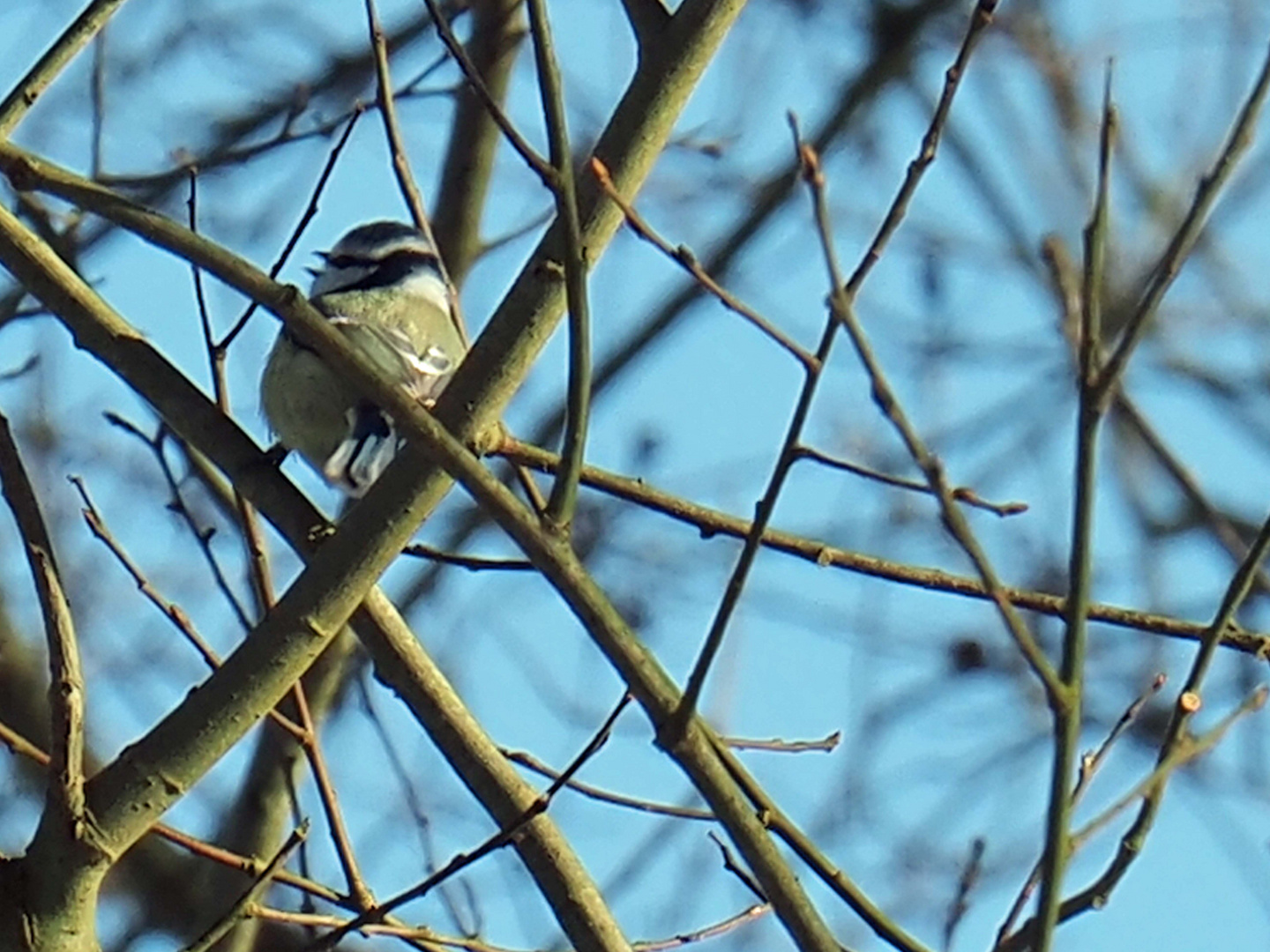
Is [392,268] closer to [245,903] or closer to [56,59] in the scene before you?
[56,59]

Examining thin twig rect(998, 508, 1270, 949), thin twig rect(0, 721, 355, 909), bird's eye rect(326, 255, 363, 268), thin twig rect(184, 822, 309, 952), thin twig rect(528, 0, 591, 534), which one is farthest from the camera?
bird's eye rect(326, 255, 363, 268)

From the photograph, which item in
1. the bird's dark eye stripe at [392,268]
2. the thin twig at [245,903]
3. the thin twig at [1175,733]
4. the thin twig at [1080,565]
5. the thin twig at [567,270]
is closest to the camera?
the thin twig at [1080,565]

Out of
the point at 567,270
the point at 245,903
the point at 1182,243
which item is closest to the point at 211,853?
the point at 245,903

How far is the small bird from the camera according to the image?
9.32 ft

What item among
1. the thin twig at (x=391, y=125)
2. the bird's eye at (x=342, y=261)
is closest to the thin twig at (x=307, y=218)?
the thin twig at (x=391, y=125)

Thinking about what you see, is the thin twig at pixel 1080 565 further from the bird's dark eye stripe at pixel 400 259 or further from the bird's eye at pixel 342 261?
the bird's eye at pixel 342 261

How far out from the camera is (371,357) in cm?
265

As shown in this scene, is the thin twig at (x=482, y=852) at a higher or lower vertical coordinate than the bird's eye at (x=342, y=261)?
lower

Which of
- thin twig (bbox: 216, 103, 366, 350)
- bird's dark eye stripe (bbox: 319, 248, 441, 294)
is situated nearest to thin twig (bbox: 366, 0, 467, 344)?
thin twig (bbox: 216, 103, 366, 350)

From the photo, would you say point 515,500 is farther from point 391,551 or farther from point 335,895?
→ point 335,895

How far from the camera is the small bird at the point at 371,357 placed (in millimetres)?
2842

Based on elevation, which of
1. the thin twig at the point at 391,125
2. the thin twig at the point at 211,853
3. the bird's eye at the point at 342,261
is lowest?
the thin twig at the point at 211,853

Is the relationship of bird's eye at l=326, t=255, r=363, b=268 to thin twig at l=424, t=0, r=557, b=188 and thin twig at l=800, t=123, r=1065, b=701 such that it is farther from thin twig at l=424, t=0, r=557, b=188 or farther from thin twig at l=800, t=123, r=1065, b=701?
thin twig at l=800, t=123, r=1065, b=701

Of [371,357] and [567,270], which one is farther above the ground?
[371,357]
